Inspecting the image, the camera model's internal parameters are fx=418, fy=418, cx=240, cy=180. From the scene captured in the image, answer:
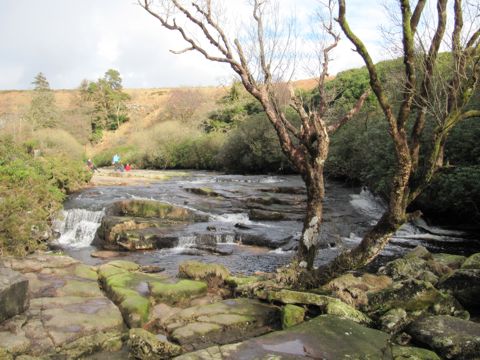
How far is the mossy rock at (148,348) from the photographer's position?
16.2 ft

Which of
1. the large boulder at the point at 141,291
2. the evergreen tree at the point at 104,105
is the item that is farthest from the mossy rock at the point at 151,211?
the evergreen tree at the point at 104,105

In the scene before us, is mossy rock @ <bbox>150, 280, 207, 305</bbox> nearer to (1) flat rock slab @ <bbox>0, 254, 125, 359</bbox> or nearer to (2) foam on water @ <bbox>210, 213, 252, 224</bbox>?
(1) flat rock slab @ <bbox>0, 254, 125, 359</bbox>

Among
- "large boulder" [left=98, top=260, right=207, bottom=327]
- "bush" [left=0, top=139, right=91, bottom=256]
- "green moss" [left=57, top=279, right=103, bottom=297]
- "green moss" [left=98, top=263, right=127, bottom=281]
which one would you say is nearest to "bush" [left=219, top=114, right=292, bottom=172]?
"bush" [left=0, top=139, right=91, bottom=256]

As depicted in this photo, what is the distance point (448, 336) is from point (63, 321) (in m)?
4.97

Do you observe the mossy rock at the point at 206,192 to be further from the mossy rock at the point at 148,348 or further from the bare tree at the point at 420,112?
the mossy rock at the point at 148,348

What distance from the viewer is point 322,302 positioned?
604 centimetres

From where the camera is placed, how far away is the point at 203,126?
46250 millimetres

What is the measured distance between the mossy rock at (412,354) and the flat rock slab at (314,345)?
0.27 ft

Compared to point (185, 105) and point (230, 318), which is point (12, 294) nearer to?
point (230, 318)

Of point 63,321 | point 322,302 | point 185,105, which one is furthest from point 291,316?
point 185,105

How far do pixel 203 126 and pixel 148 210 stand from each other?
31290 mm

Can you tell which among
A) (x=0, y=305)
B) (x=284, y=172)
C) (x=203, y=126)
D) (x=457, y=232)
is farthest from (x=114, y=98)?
(x=0, y=305)

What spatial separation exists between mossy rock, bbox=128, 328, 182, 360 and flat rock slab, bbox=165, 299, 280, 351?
30 cm

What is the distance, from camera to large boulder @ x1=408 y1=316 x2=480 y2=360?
4.68 m
